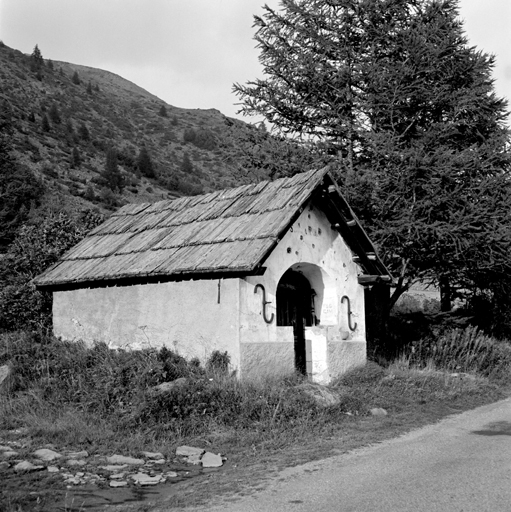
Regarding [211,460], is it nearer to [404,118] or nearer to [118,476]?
[118,476]

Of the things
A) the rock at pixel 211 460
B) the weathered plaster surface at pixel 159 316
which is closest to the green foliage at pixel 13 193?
the weathered plaster surface at pixel 159 316

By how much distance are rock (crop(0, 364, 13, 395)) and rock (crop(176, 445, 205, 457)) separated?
4265 mm

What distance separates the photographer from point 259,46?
22.2 metres

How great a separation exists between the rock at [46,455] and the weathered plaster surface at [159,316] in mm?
4140

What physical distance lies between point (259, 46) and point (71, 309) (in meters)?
11.9

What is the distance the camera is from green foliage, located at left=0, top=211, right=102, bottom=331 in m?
16.4

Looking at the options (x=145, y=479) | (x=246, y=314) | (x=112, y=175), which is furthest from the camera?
(x=112, y=175)

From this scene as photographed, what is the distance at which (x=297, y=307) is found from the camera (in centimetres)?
1443

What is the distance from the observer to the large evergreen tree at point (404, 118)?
1869 cm

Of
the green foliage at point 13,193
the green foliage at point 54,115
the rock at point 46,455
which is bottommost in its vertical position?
the rock at point 46,455

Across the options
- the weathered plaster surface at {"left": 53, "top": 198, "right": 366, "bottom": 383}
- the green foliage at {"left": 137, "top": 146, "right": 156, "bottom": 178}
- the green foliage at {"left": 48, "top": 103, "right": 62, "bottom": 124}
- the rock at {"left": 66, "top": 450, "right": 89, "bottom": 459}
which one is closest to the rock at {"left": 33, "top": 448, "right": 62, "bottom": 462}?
the rock at {"left": 66, "top": 450, "right": 89, "bottom": 459}

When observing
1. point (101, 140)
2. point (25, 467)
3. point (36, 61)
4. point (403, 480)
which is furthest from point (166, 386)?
point (36, 61)

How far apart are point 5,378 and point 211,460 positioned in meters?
5.15

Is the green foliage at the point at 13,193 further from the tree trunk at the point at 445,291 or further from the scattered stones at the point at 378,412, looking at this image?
the scattered stones at the point at 378,412
